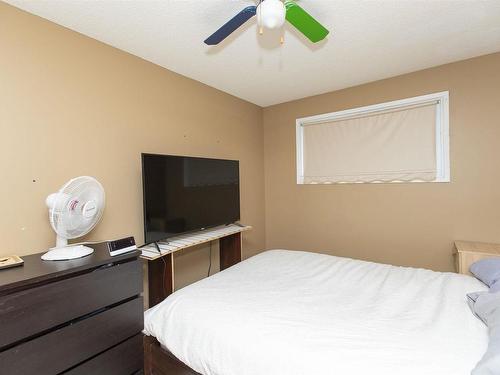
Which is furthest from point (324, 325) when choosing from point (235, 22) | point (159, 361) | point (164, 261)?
point (235, 22)

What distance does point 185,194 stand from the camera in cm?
226

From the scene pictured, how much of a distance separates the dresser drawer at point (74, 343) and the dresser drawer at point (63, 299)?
0.05 m

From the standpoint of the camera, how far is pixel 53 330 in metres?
1.19

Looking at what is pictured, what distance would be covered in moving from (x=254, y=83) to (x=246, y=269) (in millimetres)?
1951

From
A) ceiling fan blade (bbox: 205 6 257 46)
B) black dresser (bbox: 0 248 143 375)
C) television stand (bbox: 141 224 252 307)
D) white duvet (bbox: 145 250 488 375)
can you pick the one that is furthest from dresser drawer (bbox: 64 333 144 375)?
ceiling fan blade (bbox: 205 6 257 46)

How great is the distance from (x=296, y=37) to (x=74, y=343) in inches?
92.0

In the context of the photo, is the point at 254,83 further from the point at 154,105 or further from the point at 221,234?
the point at 221,234

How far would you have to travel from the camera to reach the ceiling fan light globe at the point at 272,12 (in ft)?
3.94

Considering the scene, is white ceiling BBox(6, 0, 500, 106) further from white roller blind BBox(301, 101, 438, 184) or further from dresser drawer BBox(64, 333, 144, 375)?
dresser drawer BBox(64, 333, 144, 375)

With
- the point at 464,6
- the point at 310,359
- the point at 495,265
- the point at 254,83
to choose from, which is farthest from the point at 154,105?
the point at 495,265

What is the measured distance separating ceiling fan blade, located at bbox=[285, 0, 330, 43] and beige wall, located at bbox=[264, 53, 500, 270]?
166cm

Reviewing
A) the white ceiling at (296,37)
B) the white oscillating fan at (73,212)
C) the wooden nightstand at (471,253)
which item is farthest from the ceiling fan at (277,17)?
the wooden nightstand at (471,253)

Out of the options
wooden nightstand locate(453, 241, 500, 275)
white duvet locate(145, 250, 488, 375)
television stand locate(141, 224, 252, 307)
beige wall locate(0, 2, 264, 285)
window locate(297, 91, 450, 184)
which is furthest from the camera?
window locate(297, 91, 450, 184)

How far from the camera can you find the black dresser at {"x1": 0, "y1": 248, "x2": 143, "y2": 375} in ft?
3.54
